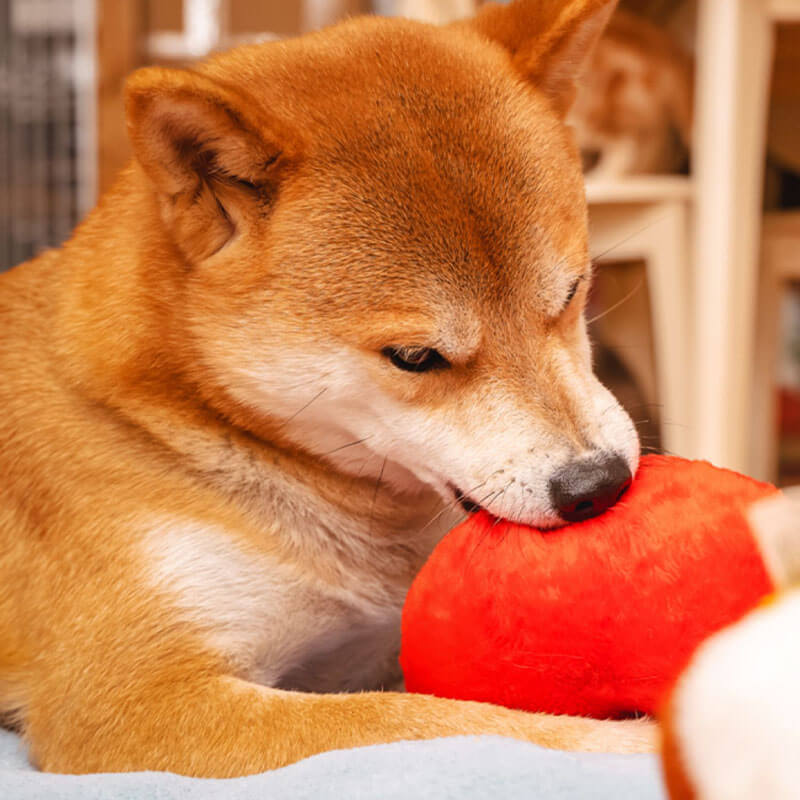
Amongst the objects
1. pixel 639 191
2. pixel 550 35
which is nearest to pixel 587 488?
pixel 550 35

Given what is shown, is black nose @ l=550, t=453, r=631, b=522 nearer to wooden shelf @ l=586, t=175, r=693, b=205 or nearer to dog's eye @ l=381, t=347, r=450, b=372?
dog's eye @ l=381, t=347, r=450, b=372

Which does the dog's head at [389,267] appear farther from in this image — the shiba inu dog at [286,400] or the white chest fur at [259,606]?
the white chest fur at [259,606]

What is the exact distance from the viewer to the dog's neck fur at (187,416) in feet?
4.20

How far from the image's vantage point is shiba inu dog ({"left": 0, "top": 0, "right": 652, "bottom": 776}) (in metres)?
1.14

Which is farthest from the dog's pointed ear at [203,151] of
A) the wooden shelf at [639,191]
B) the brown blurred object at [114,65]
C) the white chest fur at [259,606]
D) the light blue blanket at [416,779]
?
the brown blurred object at [114,65]

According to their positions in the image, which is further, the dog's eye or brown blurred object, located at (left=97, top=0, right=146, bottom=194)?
brown blurred object, located at (left=97, top=0, right=146, bottom=194)

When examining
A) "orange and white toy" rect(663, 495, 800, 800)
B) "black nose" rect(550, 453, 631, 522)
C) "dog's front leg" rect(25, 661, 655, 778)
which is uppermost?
"black nose" rect(550, 453, 631, 522)

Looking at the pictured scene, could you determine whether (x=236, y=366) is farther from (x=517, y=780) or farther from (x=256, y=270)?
(x=517, y=780)

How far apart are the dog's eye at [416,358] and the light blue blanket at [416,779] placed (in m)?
0.43

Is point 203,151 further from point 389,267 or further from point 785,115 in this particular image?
point 785,115

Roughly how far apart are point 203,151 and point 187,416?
324 millimetres

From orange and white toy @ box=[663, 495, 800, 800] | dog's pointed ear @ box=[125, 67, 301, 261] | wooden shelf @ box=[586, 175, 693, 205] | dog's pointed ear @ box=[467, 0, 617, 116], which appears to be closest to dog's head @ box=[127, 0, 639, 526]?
dog's pointed ear @ box=[125, 67, 301, 261]

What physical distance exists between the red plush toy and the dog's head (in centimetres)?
6

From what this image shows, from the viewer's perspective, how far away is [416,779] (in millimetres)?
900
